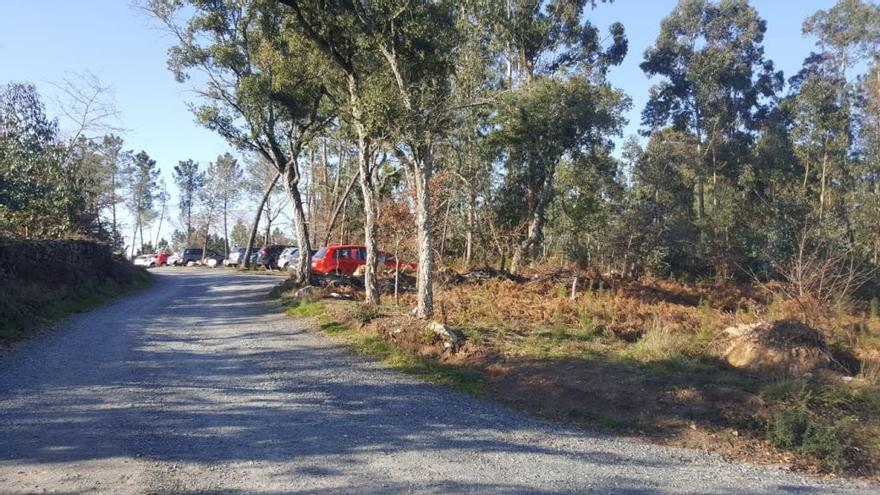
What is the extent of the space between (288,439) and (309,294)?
12.4 metres

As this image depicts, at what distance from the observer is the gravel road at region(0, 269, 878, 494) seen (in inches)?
222

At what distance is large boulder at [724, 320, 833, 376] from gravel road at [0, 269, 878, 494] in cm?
396

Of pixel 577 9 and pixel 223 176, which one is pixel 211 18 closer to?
pixel 577 9

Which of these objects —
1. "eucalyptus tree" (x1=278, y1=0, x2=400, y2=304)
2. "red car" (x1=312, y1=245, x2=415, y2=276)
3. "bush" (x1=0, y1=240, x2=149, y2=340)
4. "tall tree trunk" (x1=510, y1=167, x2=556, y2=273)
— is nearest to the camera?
"bush" (x1=0, y1=240, x2=149, y2=340)

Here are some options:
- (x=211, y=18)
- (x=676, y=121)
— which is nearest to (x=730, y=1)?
(x=676, y=121)

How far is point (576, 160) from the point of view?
22172 mm

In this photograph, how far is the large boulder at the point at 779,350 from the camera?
10.1 meters

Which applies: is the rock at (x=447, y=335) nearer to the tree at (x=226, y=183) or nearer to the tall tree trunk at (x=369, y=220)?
the tall tree trunk at (x=369, y=220)

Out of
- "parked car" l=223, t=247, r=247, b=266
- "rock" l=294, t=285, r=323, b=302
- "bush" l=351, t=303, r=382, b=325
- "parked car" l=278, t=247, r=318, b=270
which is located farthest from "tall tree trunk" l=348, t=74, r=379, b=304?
"parked car" l=223, t=247, r=247, b=266

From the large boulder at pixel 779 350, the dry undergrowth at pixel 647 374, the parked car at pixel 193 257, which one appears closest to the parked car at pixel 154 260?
the parked car at pixel 193 257

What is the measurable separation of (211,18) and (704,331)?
1805 cm

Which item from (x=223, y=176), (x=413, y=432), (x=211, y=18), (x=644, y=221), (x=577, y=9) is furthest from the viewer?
(x=223, y=176)

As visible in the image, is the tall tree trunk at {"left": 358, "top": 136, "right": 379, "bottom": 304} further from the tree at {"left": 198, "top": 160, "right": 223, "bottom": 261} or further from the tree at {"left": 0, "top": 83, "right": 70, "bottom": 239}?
the tree at {"left": 198, "top": 160, "right": 223, "bottom": 261}

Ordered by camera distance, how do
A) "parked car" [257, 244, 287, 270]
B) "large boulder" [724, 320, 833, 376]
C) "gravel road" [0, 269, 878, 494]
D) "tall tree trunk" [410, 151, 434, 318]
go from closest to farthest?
"gravel road" [0, 269, 878, 494], "large boulder" [724, 320, 833, 376], "tall tree trunk" [410, 151, 434, 318], "parked car" [257, 244, 287, 270]
